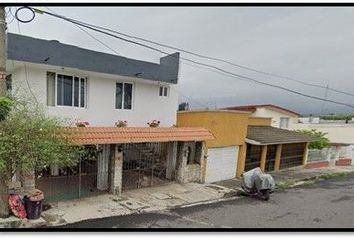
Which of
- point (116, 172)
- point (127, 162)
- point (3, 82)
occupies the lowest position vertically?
point (127, 162)

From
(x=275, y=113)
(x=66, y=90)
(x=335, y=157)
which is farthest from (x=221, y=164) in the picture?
(x=275, y=113)

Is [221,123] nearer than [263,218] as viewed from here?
No

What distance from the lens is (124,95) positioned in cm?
1405

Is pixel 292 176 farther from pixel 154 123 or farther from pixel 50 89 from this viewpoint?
pixel 50 89

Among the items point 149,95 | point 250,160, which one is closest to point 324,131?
point 250,160

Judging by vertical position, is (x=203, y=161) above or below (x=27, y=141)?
below

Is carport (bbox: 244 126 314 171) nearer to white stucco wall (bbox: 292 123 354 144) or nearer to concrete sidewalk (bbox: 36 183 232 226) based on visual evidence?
concrete sidewalk (bbox: 36 183 232 226)

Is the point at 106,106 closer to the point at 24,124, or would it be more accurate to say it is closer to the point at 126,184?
the point at 126,184

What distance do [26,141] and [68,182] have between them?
5.12 m

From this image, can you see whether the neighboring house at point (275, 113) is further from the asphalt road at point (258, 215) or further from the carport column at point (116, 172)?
the carport column at point (116, 172)

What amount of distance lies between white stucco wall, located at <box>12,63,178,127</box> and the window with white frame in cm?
17

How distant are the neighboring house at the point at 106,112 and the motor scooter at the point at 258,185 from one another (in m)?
2.56

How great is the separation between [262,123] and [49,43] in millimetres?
16059

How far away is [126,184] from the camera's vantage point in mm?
12984
